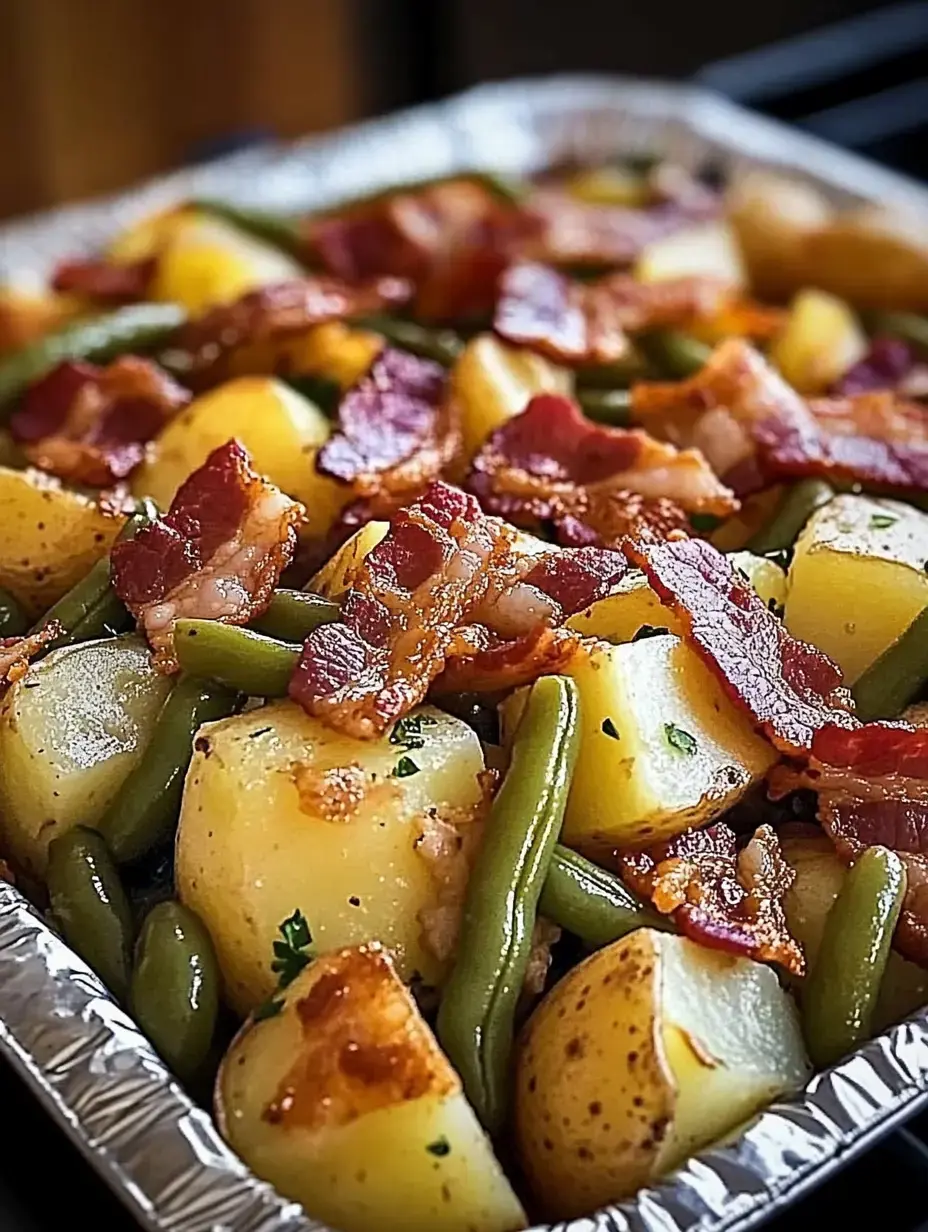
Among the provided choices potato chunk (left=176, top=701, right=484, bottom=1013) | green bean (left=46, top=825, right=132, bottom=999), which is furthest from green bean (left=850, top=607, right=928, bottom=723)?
green bean (left=46, top=825, right=132, bottom=999)

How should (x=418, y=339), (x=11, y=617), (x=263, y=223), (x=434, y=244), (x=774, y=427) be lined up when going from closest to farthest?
1. (x=11, y=617)
2. (x=774, y=427)
3. (x=418, y=339)
4. (x=434, y=244)
5. (x=263, y=223)

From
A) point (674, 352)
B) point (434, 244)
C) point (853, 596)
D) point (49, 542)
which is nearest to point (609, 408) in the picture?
point (674, 352)

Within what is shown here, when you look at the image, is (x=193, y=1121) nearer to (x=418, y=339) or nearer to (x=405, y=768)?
(x=405, y=768)

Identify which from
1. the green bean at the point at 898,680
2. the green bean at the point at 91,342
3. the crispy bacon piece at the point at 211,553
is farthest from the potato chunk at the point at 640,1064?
the green bean at the point at 91,342

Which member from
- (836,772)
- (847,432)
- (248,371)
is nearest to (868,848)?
(836,772)

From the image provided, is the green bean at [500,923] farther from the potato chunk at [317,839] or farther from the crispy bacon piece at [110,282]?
the crispy bacon piece at [110,282]

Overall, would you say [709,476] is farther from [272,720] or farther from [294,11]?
[294,11]
